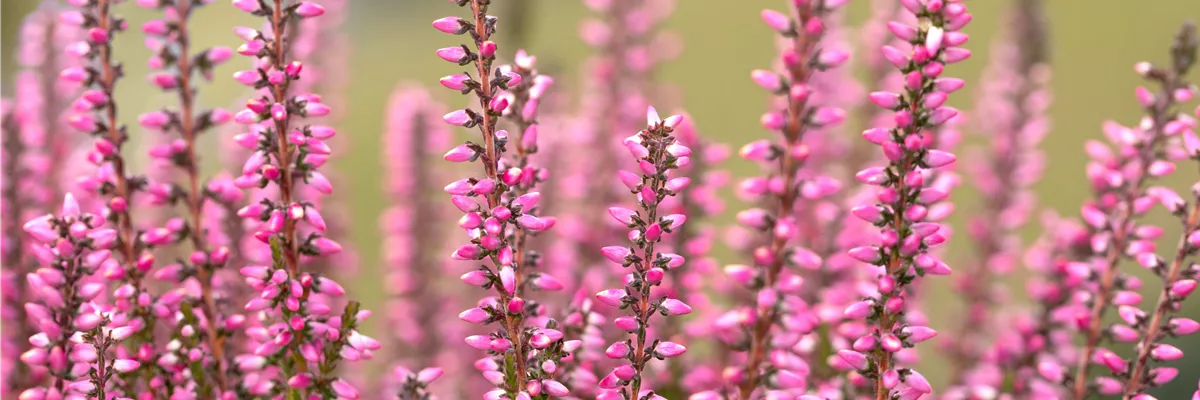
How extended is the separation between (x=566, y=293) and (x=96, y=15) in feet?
3.40

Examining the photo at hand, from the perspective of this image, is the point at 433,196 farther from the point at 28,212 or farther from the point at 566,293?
the point at 28,212

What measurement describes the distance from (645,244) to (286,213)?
39 centimetres

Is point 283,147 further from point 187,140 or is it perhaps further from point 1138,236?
point 1138,236

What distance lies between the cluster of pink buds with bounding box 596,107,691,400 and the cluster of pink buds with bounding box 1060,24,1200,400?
561 mm

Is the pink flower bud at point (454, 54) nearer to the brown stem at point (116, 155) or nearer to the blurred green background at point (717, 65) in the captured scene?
the brown stem at point (116, 155)

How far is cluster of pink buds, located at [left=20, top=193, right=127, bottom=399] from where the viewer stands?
108 centimetres

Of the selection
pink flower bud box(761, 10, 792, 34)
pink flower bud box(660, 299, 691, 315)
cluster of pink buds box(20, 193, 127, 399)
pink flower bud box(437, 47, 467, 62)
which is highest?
pink flower bud box(761, 10, 792, 34)

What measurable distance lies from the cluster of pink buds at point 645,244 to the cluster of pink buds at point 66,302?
19.9 inches

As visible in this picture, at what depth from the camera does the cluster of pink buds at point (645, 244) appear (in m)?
0.99

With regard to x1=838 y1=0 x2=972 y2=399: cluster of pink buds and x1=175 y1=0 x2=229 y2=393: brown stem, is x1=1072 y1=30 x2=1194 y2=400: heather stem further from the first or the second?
x1=175 y1=0 x2=229 y2=393: brown stem

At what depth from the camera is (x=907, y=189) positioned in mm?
1058

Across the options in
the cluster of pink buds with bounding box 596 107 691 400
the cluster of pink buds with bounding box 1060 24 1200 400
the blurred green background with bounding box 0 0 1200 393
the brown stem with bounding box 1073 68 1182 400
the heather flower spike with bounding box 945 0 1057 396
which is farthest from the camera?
the blurred green background with bounding box 0 0 1200 393

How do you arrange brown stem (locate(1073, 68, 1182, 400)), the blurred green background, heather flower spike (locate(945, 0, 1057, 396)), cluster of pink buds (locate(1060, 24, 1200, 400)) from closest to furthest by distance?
cluster of pink buds (locate(1060, 24, 1200, 400)) → brown stem (locate(1073, 68, 1182, 400)) → heather flower spike (locate(945, 0, 1057, 396)) → the blurred green background

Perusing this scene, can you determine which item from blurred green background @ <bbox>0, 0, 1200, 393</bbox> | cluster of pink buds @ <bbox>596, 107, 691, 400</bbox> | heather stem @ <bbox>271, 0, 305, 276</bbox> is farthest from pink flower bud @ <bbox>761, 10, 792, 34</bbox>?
blurred green background @ <bbox>0, 0, 1200, 393</bbox>
